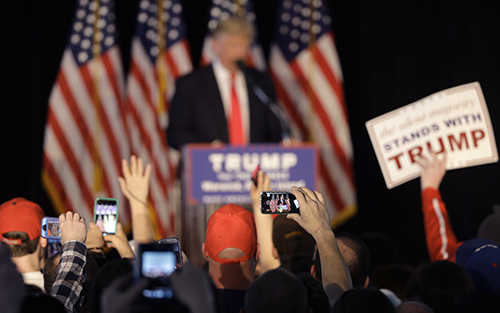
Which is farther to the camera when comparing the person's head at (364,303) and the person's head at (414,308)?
the person's head at (414,308)

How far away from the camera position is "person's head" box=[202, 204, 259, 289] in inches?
88.2

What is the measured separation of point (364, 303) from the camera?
1.59 metres

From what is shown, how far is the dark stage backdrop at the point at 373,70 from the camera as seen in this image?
19.9ft

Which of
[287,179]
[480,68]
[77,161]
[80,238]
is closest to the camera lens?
[80,238]

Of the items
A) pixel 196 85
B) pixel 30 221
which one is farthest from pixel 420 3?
pixel 30 221

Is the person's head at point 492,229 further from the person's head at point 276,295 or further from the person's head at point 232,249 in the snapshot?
the person's head at point 276,295

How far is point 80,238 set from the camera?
2182mm

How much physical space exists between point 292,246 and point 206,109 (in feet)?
8.72

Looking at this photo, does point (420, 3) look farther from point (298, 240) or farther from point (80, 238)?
point (80, 238)

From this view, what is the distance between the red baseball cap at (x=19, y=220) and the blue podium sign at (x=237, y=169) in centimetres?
152

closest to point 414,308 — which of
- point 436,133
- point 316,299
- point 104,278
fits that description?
point 316,299

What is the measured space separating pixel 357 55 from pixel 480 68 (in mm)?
1351

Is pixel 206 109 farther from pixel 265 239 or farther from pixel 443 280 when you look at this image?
pixel 443 280

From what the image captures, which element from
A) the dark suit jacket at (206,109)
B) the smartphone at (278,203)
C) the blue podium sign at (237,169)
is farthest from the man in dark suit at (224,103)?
the smartphone at (278,203)
